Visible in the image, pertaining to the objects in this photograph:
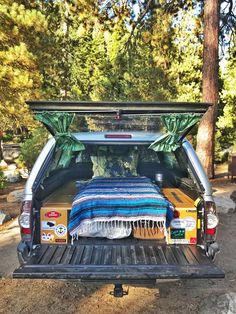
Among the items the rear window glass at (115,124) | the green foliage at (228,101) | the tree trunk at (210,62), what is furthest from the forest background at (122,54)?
the rear window glass at (115,124)

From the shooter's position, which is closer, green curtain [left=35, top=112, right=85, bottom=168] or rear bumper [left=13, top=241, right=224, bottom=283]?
rear bumper [left=13, top=241, right=224, bottom=283]

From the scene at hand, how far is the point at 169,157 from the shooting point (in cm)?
518

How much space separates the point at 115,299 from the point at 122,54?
11388mm

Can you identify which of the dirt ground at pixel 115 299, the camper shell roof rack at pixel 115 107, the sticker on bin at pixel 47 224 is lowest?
the dirt ground at pixel 115 299

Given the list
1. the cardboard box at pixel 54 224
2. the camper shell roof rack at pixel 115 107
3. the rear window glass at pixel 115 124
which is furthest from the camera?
the rear window glass at pixel 115 124

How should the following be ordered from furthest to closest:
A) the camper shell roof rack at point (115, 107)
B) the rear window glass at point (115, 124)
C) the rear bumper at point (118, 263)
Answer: the rear window glass at point (115, 124)
the camper shell roof rack at point (115, 107)
the rear bumper at point (118, 263)

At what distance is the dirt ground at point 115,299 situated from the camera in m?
3.68

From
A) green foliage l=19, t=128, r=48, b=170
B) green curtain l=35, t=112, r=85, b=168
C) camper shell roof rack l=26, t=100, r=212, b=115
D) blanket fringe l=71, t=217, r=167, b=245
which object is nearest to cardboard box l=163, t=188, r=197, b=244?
blanket fringe l=71, t=217, r=167, b=245

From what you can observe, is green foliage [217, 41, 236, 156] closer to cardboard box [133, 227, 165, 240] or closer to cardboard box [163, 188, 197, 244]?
cardboard box [163, 188, 197, 244]

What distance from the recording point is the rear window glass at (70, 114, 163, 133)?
4.18 metres

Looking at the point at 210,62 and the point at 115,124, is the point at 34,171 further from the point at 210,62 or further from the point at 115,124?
the point at 210,62

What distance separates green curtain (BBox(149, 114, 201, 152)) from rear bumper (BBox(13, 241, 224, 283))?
1.22m

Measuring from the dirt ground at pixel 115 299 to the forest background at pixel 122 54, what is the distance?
5.90 meters

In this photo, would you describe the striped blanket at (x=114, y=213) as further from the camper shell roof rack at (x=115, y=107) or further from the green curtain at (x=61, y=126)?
the camper shell roof rack at (x=115, y=107)
